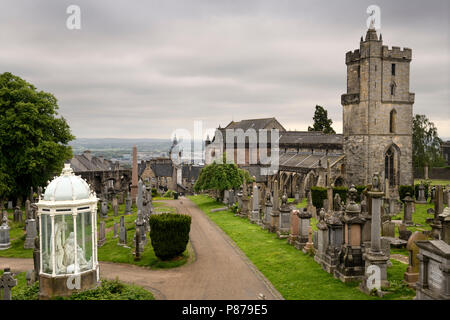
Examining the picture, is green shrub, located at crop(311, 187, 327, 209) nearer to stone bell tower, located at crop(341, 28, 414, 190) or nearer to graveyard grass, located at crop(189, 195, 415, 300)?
stone bell tower, located at crop(341, 28, 414, 190)

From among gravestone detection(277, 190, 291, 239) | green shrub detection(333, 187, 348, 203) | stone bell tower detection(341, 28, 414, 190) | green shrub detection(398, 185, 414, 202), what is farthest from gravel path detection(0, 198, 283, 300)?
stone bell tower detection(341, 28, 414, 190)

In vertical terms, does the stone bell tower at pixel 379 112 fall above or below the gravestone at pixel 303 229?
above

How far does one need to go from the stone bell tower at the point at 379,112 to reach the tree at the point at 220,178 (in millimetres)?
12451

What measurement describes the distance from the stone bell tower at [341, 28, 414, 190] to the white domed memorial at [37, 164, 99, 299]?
31957mm

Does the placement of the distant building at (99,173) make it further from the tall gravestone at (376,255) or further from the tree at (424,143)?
the tree at (424,143)

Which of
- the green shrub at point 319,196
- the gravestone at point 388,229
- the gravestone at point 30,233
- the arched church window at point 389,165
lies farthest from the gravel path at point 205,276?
the arched church window at point 389,165

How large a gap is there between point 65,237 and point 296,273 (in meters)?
8.22

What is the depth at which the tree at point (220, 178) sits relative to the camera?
34.4 m

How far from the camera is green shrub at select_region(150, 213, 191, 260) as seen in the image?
16.0 meters

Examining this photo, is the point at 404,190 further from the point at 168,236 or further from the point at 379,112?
the point at 168,236

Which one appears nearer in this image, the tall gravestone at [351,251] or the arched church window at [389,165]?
the tall gravestone at [351,251]

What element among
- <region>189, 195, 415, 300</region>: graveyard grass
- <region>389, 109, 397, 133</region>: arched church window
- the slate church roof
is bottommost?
<region>189, 195, 415, 300</region>: graveyard grass

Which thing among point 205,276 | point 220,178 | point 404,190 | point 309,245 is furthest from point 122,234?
point 404,190

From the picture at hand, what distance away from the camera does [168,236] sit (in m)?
16.1
